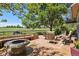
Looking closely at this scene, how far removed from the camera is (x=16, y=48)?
1726mm

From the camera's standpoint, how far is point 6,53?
174 centimetres

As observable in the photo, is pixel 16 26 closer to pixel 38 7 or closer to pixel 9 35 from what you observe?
pixel 9 35

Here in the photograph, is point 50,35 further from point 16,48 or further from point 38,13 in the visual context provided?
point 16,48

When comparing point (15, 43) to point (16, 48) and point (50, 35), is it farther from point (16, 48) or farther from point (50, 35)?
point (50, 35)

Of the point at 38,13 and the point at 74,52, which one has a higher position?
the point at 38,13

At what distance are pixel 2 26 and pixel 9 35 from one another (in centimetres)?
11

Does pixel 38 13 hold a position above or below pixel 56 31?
above

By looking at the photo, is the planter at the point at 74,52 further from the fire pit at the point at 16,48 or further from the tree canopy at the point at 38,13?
the fire pit at the point at 16,48

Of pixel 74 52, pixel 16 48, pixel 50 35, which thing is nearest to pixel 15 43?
pixel 16 48

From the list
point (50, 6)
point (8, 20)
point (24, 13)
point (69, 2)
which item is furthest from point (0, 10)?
point (69, 2)

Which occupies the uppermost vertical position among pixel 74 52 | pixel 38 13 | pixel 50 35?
pixel 38 13

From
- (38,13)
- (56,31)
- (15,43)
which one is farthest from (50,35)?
(15,43)

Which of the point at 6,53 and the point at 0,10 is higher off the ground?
the point at 0,10

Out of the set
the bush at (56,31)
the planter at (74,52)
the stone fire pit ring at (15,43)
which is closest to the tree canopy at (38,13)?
the bush at (56,31)
